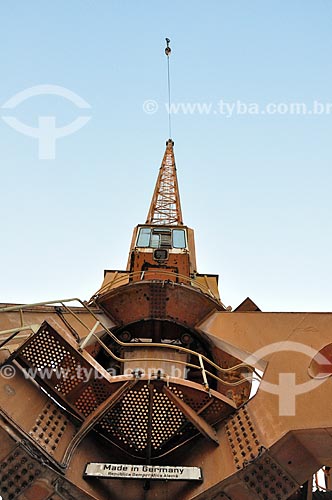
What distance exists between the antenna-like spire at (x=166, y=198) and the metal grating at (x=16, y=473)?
74.5ft

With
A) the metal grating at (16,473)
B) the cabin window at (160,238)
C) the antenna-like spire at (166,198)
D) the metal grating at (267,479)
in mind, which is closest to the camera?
the metal grating at (16,473)

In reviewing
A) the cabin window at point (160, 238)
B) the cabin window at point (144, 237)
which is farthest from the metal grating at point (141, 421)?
the cabin window at point (144, 237)

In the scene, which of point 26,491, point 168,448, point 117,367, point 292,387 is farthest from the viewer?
point 117,367

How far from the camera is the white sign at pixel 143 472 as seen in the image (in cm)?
675

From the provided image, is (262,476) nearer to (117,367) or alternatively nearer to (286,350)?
(286,350)

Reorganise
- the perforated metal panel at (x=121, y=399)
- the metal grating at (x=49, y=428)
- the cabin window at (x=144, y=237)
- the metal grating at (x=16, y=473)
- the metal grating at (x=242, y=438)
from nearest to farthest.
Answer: the metal grating at (x=16, y=473), the metal grating at (x=242, y=438), the metal grating at (x=49, y=428), the perforated metal panel at (x=121, y=399), the cabin window at (x=144, y=237)

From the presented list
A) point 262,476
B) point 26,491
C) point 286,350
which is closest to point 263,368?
point 286,350

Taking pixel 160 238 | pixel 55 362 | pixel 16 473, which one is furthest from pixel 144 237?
pixel 16 473

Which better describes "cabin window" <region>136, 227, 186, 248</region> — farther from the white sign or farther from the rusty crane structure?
the white sign

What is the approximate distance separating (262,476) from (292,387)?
1.38 m

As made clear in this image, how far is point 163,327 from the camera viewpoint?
11.2 meters

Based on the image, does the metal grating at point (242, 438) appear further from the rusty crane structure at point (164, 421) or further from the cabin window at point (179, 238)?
the cabin window at point (179, 238)

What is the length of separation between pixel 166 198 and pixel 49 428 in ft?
96.6

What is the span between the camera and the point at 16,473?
20.4ft
